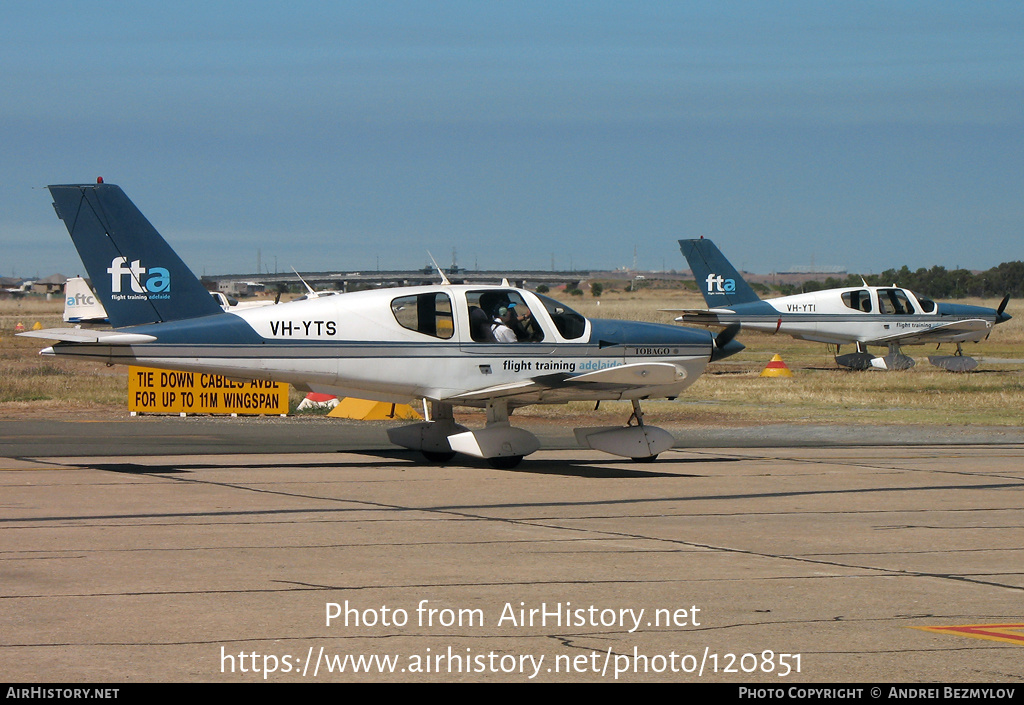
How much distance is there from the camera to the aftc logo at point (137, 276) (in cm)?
1356

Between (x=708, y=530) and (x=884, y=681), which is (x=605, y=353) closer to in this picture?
(x=708, y=530)

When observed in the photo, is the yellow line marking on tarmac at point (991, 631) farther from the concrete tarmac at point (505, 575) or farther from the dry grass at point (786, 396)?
the dry grass at point (786, 396)

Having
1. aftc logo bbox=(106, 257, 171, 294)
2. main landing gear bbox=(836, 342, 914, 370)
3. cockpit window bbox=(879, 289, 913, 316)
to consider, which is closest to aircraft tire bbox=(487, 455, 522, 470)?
aftc logo bbox=(106, 257, 171, 294)

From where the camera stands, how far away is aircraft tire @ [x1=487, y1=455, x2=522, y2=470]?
13.8 m

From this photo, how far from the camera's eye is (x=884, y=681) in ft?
17.2

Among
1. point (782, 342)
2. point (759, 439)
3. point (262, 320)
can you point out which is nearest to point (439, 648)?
point (262, 320)

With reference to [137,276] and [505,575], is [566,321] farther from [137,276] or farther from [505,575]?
[505,575]

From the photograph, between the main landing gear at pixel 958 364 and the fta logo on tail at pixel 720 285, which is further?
the fta logo on tail at pixel 720 285

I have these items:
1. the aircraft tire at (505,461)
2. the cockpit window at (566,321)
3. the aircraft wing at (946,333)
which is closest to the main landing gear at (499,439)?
the aircraft tire at (505,461)

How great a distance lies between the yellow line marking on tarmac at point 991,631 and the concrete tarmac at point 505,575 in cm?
2

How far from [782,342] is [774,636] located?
53076 mm

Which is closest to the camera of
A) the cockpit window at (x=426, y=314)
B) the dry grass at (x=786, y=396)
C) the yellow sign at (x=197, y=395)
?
the cockpit window at (x=426, y=314)

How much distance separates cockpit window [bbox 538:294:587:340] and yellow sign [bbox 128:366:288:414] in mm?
8206

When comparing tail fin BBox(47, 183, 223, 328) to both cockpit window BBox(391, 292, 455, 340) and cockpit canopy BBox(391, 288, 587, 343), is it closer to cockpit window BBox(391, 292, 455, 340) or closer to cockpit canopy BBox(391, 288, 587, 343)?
cockpit window BBox(391, 292, 455, 340)
